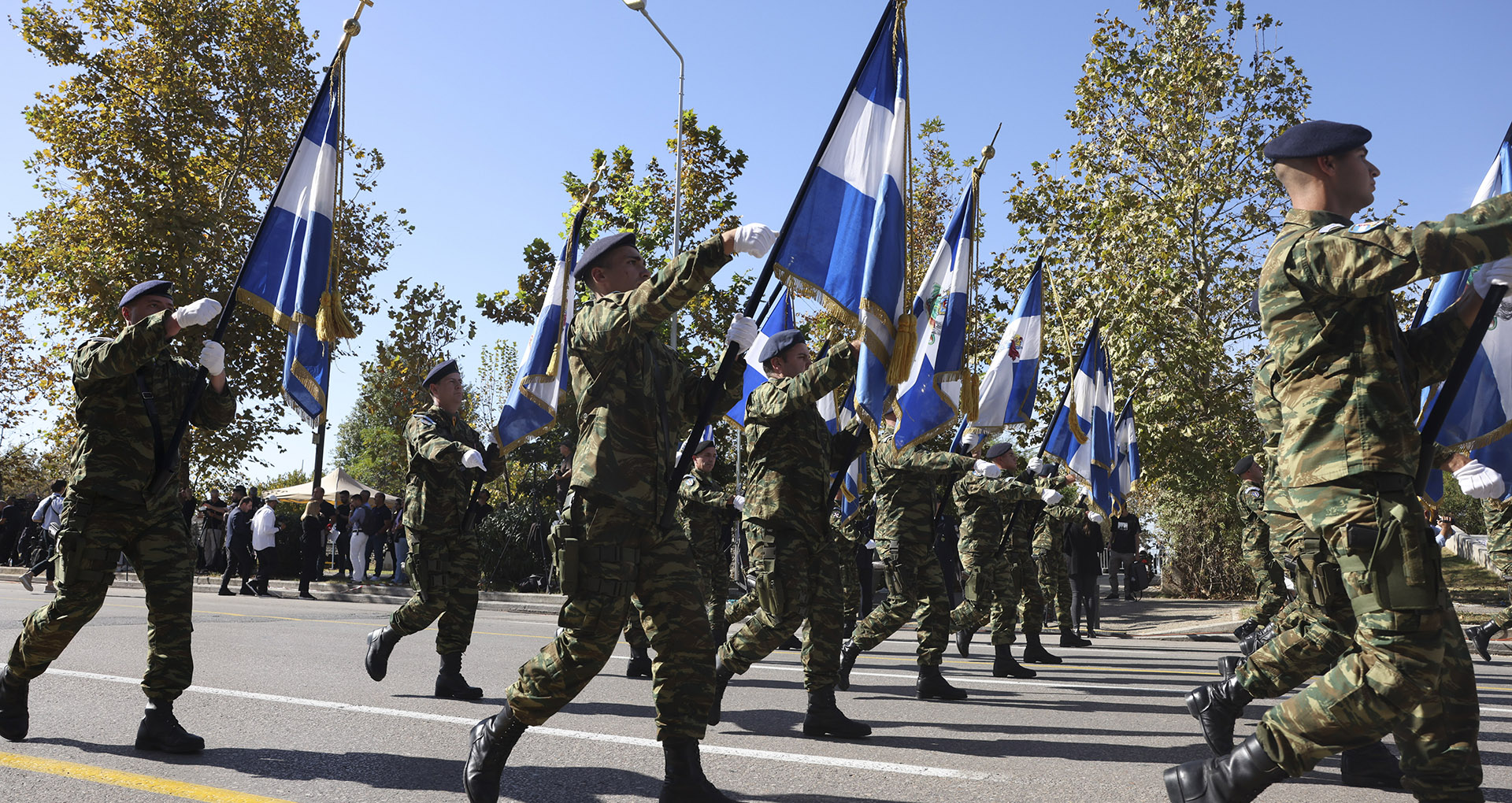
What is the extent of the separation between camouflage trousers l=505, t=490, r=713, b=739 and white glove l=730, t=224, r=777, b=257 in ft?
3.44

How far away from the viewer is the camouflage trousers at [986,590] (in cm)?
919

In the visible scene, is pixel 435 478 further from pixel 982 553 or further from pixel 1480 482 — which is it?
pixel 1480 482

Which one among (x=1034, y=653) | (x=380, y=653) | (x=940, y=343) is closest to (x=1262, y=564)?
(x=1034, y=653)

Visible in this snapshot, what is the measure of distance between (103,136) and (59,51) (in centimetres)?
216

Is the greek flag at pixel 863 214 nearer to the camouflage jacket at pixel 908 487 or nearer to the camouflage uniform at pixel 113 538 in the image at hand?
the camouflage jacket at pixel 908 487

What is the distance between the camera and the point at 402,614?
23.1ft

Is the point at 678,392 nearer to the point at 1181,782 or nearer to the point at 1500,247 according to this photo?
the point at 1181,782

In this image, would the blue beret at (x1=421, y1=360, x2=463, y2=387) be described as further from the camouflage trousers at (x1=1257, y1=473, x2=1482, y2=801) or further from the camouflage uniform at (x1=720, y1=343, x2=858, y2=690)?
the camouflage trousers at (x1=1257, y1=473, x2=1482, y2=801)

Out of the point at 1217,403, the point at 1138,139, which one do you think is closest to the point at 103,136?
the point at 1138,139

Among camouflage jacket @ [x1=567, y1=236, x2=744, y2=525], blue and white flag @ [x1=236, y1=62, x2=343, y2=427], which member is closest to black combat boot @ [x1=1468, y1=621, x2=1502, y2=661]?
camouflage jacket @ [x1=567, y1=236, x2=744, y2=525]

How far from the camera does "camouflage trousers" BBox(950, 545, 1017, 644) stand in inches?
362

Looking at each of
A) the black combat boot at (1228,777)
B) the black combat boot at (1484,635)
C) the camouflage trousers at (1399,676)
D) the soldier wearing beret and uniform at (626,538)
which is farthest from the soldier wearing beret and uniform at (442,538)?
the black combat boot at (1484,635)

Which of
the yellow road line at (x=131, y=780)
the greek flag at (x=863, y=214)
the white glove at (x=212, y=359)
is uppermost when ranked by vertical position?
the greek flag at (x=863, y=214)

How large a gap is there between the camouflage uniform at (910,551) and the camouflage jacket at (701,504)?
1681 millimetres
